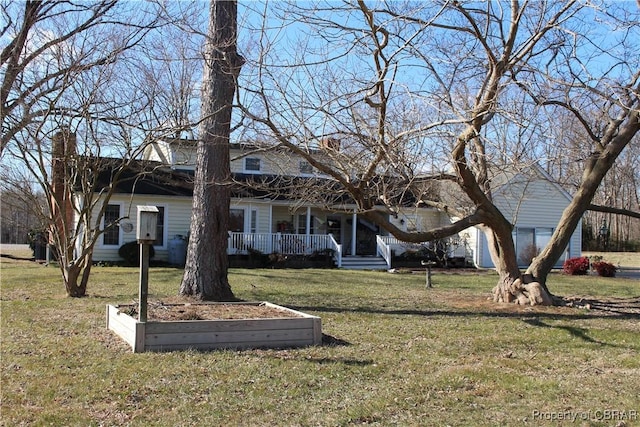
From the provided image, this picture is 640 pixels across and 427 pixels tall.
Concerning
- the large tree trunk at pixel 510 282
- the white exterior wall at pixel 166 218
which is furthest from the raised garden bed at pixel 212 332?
the white exterior wall at pixel 166 218

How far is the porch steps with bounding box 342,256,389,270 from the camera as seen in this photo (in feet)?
79.9

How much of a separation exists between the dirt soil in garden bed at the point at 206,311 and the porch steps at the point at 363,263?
49.3ft

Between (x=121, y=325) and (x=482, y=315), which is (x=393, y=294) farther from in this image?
(x=121, y=325)

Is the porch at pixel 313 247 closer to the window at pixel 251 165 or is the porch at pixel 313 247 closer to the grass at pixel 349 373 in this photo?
the window at pixel 251 165

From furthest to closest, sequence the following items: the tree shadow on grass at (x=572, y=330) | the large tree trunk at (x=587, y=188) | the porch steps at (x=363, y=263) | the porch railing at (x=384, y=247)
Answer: the porch railing at (x=384, y=247) < the porch steps at (x=363, y=263) < the large tree trunk at (x=587, y=188) < the tree shadow on grass at (x=572, y=330)

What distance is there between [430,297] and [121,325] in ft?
26.1

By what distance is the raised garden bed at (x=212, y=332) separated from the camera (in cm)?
700

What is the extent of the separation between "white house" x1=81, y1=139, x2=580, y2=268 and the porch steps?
1.7 inches

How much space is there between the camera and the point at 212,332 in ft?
23.8

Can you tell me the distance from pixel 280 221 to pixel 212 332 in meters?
19.3

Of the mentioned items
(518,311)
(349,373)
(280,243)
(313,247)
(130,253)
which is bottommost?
(349,373)

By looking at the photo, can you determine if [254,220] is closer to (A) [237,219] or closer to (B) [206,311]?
(A) [237,219]

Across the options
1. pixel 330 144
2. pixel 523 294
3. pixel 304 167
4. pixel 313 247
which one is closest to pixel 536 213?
pixel 313 247

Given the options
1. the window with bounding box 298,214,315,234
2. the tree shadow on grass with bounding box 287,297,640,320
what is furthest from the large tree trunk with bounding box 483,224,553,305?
the window with bounding box 298,214,315,234
